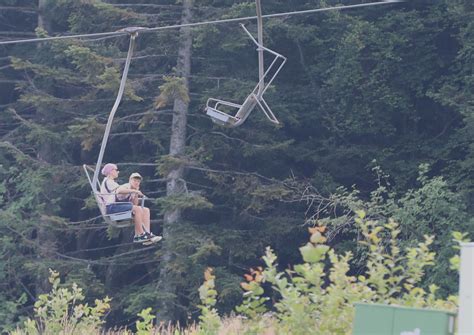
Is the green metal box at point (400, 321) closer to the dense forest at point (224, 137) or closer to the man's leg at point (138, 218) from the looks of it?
the man's leg at point (138, 218)

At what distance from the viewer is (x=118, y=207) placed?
12.0m

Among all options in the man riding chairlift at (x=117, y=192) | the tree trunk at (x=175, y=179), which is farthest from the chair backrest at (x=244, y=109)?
→ the tree trunk at (x=175, y=179)

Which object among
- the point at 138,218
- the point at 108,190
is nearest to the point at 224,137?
the point at 138,218

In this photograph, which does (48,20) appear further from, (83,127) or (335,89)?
(335,89)

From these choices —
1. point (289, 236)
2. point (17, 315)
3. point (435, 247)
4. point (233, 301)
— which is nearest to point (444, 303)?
point (435, 247)

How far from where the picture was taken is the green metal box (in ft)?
20.1

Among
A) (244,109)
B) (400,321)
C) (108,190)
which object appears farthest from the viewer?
(108,190)

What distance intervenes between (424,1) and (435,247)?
6.09m

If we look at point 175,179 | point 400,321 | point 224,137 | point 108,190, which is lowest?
point 175,179

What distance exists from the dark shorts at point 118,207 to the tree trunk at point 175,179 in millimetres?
9985

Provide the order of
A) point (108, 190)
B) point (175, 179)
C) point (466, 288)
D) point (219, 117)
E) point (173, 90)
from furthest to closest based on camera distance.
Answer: point (175, 179) < point (173, 90) < point (108, 190) < point (219, 117) < point (466, 288)

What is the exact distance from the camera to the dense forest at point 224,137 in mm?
22172

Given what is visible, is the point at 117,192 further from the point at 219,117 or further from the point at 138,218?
the point at 219,117

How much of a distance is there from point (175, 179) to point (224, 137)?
1794mm
